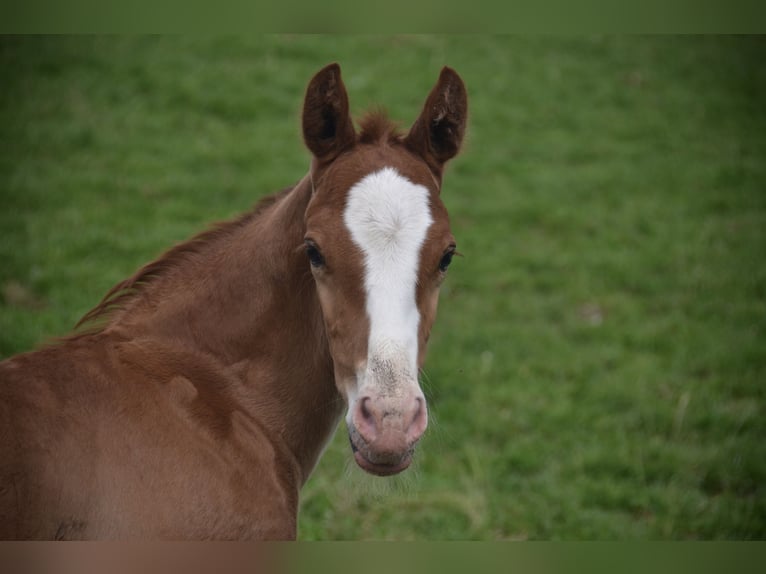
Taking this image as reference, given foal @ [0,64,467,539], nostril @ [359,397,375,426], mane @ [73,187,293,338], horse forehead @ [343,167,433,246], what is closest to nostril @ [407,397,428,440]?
foal @ [0,64,467,539]

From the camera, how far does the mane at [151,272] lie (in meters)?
3.21

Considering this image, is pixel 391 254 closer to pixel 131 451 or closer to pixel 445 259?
pixel 445 259

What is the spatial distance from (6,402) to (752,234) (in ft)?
22.6

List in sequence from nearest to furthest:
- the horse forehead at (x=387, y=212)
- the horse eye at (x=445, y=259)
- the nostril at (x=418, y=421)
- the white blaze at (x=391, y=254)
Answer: the nostril at (x=418, y=421) < the white blaze at (x=391, y=254) < the horse forehead at (x=387, y=212) < the horse eye at (x=445, y=259)

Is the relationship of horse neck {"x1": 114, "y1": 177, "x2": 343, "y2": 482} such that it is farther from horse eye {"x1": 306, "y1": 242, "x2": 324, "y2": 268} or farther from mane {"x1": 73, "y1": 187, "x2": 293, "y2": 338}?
horse eye {"x1": 306, "y1": 242, "x2": 324, "y2": 268}

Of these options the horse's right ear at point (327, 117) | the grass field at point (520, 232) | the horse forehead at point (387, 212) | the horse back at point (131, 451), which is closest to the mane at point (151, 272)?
the horse back at point (131, 451)

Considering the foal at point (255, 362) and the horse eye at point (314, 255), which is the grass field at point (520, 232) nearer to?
the foal at point (255, 362)

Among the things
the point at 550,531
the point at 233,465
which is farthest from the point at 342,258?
the point at 550,531

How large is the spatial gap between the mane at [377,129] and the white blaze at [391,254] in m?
0.28

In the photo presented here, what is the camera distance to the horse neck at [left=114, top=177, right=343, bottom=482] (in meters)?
3.17

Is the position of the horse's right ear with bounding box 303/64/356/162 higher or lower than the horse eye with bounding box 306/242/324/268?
higher

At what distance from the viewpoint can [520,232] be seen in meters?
7.79

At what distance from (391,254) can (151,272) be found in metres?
1.07

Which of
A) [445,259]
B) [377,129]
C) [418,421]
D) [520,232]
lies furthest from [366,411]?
[520,232]
